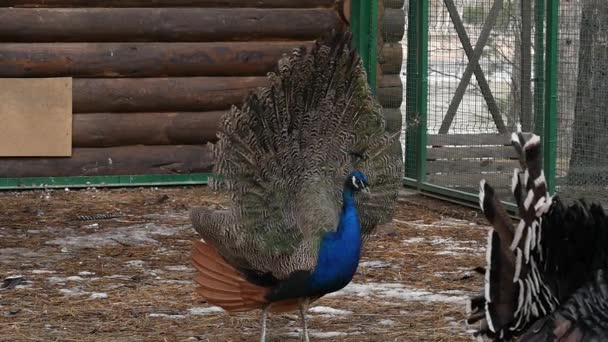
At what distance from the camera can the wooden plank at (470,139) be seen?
9.48 m

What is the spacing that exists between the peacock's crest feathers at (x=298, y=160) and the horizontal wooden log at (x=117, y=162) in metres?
4.88

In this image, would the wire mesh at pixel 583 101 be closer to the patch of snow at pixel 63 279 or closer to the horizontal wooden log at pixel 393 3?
the horizontal wooden log at pixel 393 3

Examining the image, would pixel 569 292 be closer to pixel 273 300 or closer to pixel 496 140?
pixel 273 300

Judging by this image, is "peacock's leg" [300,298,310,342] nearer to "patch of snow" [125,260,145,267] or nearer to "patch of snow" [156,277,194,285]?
"patch of snow" [156,277,194,285]

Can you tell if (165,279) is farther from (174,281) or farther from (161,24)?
(161,24)

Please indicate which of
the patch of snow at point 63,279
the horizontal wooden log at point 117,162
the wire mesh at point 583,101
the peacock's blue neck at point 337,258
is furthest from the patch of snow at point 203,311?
the horizontal wooden log at point 117,162

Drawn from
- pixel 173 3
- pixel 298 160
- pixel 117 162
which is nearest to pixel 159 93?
pixel 117 162

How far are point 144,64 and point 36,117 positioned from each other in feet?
3.91

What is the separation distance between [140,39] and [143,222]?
8.34 feet

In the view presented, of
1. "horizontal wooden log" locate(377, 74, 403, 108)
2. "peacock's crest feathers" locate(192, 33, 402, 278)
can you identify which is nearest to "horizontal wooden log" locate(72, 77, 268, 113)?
"horizontal wooden log" locate(377, 74, 403, 108)

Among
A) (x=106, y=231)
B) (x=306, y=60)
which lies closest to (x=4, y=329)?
(x=306, y=60)

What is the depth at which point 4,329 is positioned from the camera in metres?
6.23

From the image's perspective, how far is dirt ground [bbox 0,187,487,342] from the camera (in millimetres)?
6297

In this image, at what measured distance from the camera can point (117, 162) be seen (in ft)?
37.1
